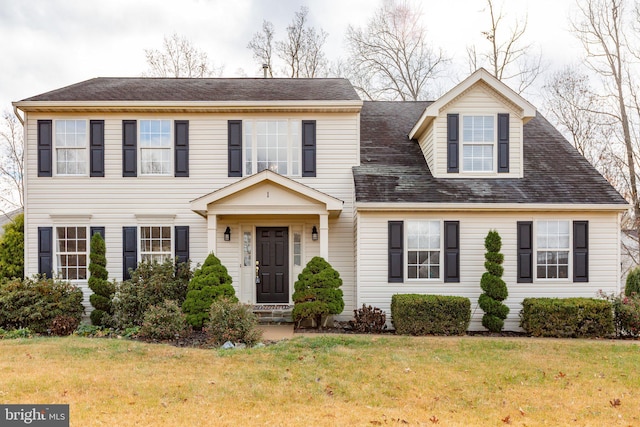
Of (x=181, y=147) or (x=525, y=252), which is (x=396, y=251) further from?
(x=181, y=147)

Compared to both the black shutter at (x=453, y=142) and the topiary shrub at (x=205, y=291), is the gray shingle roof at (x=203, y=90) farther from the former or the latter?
the topiary shrub at (x=205, y=291)

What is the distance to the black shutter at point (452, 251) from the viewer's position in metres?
11.4

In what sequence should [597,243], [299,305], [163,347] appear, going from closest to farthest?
[163,347] < [299,305] < [597,243]

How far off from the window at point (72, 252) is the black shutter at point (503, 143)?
10900 millimetres

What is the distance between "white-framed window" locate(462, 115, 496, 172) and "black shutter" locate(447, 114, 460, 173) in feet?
0.65

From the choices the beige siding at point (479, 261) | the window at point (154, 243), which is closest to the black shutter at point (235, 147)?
the window at point (154, 243)

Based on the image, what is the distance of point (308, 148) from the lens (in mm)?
12164

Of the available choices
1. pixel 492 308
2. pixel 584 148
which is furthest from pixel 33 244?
pixel 584 148

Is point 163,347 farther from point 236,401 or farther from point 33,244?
point 33,244

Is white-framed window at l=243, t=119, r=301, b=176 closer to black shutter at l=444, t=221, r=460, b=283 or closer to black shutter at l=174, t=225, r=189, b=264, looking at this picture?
black shutter at l=174, t=225, r=189, b=264

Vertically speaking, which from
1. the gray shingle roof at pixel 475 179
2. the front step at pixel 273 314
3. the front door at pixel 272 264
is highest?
the gray shingle roof at pixel 475 179

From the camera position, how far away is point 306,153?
1217cm

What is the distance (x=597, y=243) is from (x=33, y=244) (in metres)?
14.1

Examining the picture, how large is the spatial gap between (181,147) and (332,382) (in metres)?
7.81
